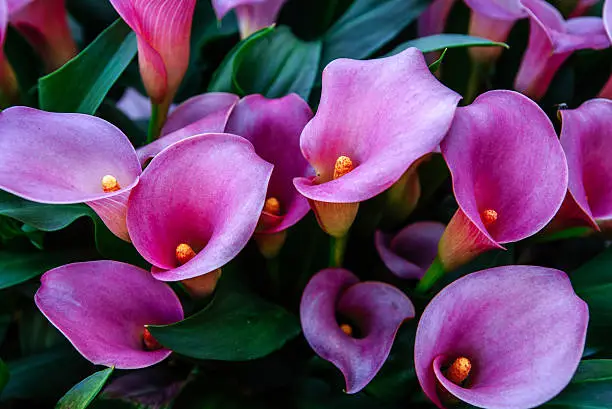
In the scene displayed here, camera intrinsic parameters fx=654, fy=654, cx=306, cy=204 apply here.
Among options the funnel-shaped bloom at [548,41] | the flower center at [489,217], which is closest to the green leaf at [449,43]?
the funnel-shaped bloom at [548,41]

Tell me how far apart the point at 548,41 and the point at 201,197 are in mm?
350

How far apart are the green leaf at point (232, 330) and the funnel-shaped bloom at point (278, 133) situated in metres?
0.08

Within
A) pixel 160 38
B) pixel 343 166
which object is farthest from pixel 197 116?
pixel 343 166

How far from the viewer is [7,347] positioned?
2.16 feet

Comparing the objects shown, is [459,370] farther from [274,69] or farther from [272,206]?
[274,69]

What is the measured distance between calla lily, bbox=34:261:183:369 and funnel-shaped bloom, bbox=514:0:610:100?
0.37 metres

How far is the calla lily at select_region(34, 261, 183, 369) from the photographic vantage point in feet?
1.35

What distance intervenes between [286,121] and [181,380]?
0.23m

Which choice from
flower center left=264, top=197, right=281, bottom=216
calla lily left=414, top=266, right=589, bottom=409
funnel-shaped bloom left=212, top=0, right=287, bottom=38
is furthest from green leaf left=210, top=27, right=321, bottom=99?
calla lily left=414, top=266, right=589, bottom=409

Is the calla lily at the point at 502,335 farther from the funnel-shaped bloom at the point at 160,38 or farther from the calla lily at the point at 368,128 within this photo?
the funnel-shaped bloom at the point at 160,38

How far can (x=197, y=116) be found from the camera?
54cm

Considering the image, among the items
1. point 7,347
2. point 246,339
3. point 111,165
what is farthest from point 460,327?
point 7,347

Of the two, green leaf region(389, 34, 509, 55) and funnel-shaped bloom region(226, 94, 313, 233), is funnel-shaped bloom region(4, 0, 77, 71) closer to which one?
funnel-shaped bloom region(226, 94, 313, 233)

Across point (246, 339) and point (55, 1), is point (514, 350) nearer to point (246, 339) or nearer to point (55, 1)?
point (246, 339)
